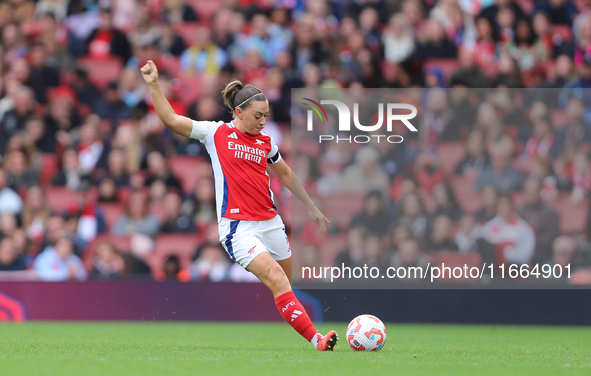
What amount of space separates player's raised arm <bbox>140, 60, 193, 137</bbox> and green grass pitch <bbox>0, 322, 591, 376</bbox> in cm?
184

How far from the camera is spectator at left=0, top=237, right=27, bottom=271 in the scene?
41.2ft

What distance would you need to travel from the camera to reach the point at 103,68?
1688cm

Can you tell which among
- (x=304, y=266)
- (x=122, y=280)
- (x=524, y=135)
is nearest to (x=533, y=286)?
(x=524, y=135)

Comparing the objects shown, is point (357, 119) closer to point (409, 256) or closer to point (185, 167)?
point (409, 256)

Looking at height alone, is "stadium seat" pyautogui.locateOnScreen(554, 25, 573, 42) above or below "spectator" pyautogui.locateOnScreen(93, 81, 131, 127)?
above

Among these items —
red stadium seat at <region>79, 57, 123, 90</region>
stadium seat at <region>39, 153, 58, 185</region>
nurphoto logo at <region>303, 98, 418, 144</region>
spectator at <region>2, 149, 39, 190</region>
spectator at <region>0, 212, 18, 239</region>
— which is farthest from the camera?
red stadium seat at <region>79, 57, 123, 90</region>

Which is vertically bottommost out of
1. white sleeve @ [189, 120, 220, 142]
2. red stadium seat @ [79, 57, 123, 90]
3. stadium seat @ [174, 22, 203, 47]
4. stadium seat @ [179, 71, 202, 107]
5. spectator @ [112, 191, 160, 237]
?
spectator @ [112, 191, 160, 237]

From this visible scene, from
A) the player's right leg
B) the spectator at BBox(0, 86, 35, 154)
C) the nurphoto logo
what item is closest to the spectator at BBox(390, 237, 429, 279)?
the nurphoto logo

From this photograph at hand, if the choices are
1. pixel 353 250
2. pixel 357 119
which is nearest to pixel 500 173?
pixel 357 119

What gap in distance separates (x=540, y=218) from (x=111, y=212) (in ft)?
21.9

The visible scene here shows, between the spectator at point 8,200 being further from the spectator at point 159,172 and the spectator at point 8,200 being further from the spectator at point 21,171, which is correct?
the spectator at point 159,172

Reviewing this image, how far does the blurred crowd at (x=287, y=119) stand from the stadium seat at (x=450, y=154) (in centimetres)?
6

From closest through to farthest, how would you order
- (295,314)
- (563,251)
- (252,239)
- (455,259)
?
(295,314) < (252,239) < (563,251) < (455,259)

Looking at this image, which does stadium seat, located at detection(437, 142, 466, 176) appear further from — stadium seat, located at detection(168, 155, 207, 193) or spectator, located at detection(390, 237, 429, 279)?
stadium seat, located at detection(168, 155, 207, 193)
